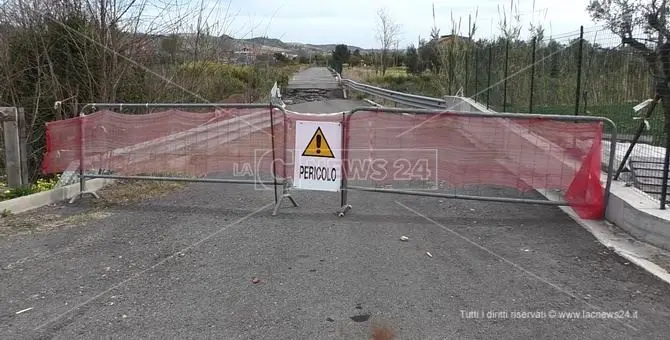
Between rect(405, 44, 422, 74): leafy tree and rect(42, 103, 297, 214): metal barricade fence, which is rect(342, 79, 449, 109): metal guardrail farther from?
rect(405, 44, 422, 74): leafy tree

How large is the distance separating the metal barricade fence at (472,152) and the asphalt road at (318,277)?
47 cm

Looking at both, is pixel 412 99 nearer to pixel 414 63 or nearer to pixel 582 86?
pixel 582 86

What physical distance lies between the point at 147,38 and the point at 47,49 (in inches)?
78.9

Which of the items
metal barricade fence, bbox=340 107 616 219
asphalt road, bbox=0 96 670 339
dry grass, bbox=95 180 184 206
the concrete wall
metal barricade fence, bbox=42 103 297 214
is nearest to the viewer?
asphalt road, bbox=0 96 670 339

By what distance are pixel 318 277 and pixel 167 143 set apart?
4.34 meters

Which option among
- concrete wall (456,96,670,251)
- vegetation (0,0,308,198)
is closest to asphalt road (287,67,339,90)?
vegetation (0,0,308,198)

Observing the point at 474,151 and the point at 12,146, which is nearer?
the point at 474,151

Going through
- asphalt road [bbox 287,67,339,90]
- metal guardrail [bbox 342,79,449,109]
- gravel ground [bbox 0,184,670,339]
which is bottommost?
gravel ground [bbox 0,184,670,339]

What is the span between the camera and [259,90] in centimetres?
2584

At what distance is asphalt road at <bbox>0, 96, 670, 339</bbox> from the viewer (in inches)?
161

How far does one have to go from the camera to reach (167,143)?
27.8 feet

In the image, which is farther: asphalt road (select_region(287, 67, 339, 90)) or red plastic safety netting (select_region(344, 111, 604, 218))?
asphalt road (select_region(287, 67, 339, 90))

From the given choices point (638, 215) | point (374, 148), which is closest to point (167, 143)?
point (374, 148)

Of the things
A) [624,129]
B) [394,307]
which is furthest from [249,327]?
[624,129]
